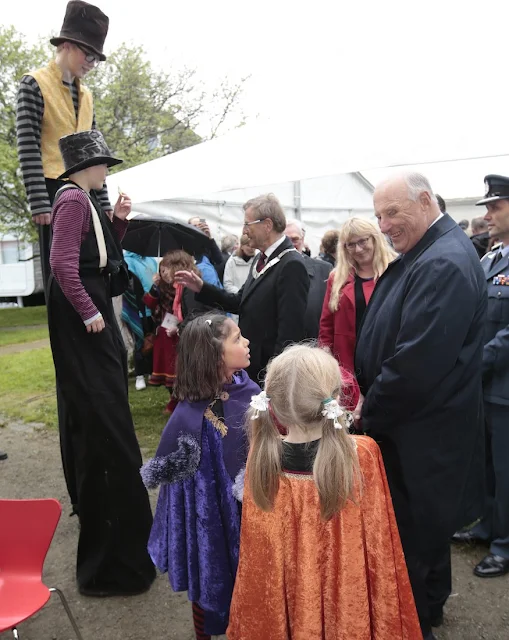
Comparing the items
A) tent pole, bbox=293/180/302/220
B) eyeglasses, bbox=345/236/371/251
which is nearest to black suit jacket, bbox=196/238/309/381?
eyeglasses, bbox=345/236/371/251

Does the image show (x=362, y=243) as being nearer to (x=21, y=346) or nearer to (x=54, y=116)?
Result: (x=54, y=116)

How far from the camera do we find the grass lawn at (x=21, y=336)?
1452 centimetres

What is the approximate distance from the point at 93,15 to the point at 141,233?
406cm

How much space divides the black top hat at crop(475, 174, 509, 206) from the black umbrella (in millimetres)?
4055

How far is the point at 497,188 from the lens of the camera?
3.26 meters

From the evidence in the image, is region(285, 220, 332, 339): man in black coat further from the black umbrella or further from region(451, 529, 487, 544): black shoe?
the black umbrella

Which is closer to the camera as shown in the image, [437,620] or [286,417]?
[286,417]

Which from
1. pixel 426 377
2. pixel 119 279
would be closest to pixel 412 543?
pixel 426 377

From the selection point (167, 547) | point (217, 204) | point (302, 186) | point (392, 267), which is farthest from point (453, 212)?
point (167, 547)

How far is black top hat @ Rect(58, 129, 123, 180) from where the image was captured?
9.29 ft

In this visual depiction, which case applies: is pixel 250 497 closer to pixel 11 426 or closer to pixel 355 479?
pixel 355 479

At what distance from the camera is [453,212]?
42.0 feet

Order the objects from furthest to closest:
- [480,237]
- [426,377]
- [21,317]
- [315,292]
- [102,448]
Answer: [21,317] < [480,237] < [315,292] < [102,448] < [426,377]

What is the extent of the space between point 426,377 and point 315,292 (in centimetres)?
267
